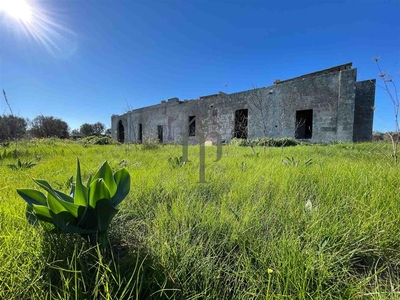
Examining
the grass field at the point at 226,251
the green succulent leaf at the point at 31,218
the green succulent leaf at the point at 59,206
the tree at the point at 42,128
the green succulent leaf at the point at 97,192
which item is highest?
the tree at the point at 42,128

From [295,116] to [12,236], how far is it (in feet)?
33.1

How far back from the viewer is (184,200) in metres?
1.25

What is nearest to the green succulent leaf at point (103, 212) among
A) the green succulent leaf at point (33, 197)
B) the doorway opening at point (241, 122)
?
the green succulent leaf at point (33, 197)

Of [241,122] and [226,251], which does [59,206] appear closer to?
[226,251]

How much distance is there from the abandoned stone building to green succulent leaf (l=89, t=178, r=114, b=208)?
12.3 ft

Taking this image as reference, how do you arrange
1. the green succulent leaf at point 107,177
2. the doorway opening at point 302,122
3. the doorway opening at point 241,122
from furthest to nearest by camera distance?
the doorway opening at point 241,122 → the doorway opening at point 302,122 → the green succulent leaf at point 107,177

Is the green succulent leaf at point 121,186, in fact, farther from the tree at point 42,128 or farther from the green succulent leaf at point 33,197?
the tree at point 42,128

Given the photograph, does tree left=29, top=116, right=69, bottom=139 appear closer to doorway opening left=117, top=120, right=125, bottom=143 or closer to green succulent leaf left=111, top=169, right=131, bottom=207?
green succulent leaf left=111, top=169, right=131, bottom=207

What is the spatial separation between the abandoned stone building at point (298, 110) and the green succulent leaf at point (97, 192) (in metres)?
3.75

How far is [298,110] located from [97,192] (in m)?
9.81

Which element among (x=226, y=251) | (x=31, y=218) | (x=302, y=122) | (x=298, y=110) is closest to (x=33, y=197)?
(x=31, y=218)

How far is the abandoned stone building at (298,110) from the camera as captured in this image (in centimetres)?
743

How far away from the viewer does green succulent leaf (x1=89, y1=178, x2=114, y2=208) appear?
0.68 metres

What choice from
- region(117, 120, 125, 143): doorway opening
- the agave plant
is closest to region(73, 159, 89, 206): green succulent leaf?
the agave plant
